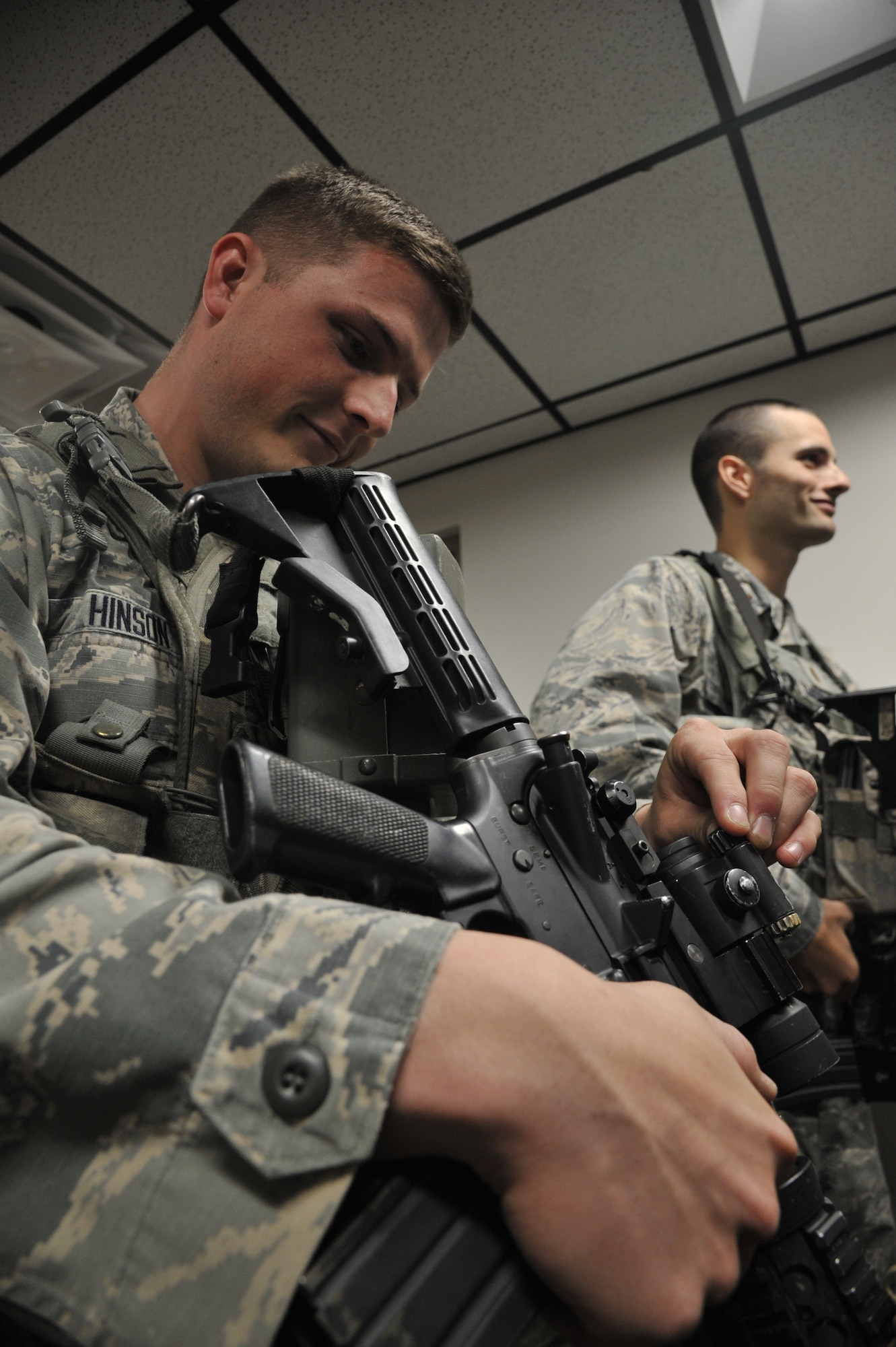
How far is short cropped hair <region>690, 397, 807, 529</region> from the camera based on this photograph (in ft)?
6.67

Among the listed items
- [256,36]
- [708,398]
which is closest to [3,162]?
[256,36]

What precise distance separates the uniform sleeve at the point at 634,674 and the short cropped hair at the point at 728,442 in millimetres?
578

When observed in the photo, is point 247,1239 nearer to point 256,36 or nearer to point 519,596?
point 256,36

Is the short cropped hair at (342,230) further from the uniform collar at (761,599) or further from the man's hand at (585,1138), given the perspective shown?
the uniform collar at (761,599)

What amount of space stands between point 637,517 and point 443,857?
2.23 metres

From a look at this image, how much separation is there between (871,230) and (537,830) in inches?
81.3

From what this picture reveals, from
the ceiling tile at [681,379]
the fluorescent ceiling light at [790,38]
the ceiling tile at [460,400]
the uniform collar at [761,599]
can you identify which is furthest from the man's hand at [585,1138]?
the ceiling tile at [681,379]

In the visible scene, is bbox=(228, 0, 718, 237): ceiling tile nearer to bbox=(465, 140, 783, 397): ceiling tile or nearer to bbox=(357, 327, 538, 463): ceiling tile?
bbox=(465, 140, 783, 397): ceiling tile

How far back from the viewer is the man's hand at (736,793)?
0.69m

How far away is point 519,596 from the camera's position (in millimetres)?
2660

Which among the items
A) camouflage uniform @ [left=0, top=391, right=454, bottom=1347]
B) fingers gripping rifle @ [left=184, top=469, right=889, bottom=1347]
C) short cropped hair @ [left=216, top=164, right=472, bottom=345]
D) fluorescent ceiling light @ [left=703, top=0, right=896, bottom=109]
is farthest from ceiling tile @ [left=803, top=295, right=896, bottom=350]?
camouflage uniform @ [left=0, top=391, right=454, bottom=1347]

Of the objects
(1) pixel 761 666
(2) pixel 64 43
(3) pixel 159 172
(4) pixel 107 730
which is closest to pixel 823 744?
(1) pixel 761 666

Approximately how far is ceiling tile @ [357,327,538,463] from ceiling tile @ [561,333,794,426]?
0.66 feet

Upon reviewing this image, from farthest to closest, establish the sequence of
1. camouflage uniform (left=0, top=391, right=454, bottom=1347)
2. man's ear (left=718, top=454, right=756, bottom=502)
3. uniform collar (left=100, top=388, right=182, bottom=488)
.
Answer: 1. man's ear (left=718, top=454, right=756, bottom=502)
2. uniform collar (left=100, top=388, right=182, bottom=488)
3. camouflage uniform (left=0, top=391, right=454, bottom=1347)
